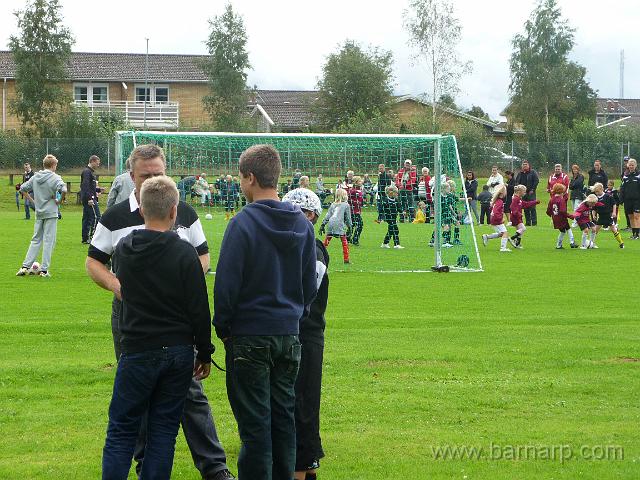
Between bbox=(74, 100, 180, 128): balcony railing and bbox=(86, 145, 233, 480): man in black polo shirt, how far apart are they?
59.9m

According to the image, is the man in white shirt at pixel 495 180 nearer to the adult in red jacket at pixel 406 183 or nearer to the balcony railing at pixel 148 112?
the adult in red jacket at pixel 406 183

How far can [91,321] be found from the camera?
12016 millimetres

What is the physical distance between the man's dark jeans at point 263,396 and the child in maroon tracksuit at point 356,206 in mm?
20194

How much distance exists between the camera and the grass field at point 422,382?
645 cm

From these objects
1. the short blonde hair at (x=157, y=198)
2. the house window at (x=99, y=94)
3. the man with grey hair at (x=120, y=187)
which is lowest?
the short blonde hair at (x=157, y=198)

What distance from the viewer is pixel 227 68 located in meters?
63.9

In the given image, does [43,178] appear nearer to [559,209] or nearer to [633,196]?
[559,209]

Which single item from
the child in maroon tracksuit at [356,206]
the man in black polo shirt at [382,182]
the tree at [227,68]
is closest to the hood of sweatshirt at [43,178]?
the man in black polo shirt at [382,182]

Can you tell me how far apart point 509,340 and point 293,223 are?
239 inches

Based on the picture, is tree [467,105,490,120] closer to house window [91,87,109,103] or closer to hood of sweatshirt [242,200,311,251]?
house window [91,87,109,103]

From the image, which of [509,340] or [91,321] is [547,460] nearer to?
[509,340]

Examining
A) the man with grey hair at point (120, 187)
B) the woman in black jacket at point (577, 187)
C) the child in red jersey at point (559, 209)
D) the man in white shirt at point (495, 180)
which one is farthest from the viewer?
the man in white shirt at point (495, 180)

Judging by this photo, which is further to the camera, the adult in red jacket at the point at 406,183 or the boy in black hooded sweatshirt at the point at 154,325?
the adult in red jacket at the point at 406,183

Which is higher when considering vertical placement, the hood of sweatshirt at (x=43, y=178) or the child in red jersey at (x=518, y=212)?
the hood of sweatshirt at (x=43, y=178)
